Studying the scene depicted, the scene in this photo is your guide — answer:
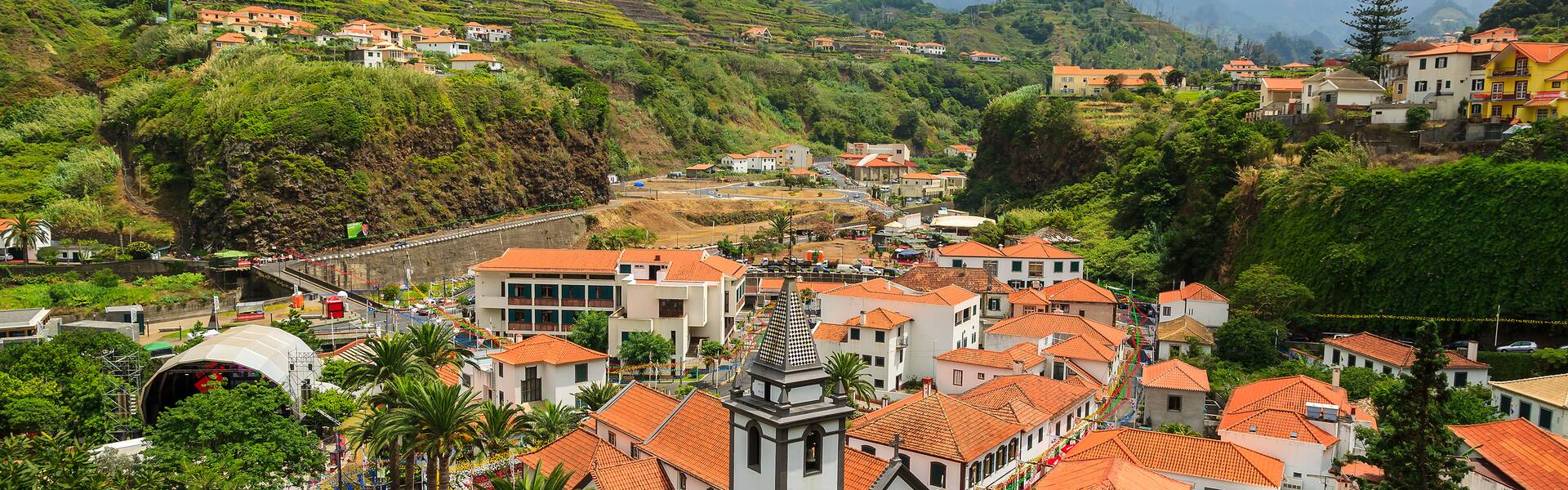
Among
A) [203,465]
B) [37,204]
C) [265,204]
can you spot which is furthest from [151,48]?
[203,465]

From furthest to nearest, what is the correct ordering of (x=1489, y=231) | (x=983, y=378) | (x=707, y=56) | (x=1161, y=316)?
1. (x=707, y=56)
2. (x=1161, y=316)
3. (x=1489, y=231)
4. (x=983, y=378)

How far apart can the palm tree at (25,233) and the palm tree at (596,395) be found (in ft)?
127

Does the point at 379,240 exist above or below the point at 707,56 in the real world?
below

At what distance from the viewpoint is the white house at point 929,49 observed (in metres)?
173

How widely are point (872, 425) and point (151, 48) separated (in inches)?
2758

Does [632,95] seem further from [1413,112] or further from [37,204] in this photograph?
[1413,112]

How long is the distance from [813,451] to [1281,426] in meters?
14.8

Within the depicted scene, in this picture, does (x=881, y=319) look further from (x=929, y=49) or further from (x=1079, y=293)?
(x=929, y=49)

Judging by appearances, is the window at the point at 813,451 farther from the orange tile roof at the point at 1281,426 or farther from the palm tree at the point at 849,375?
the palm tree at the point at 849,375

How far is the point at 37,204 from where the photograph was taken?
190ft

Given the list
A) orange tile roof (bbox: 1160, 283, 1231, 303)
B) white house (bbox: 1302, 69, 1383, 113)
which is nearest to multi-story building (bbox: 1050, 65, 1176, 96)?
white house (bbox: 1302, 69, 1383, 113)

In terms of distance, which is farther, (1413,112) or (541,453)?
(1413,112)

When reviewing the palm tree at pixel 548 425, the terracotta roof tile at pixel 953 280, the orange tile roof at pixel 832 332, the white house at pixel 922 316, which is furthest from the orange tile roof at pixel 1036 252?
the palm tree at pixel 548 425

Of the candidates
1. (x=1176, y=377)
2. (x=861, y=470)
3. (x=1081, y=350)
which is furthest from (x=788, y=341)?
(x=1081, y=350)
